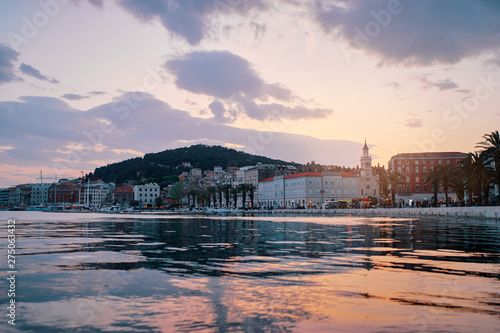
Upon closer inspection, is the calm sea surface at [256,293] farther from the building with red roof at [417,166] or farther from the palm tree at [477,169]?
the building with red roof at [417,166]

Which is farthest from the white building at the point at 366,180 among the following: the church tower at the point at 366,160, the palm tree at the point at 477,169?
the palm tree at the point at 477,169

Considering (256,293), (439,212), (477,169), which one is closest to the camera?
(256,293)

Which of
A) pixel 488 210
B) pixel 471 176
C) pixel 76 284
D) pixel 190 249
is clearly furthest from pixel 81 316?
pixel 471 176

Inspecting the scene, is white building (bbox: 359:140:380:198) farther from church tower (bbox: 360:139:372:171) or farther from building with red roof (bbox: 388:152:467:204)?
building with red roof (bbox: 388:152:467:204)

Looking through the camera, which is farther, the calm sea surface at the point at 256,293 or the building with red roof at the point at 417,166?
the building with red roof at the point at 417,166

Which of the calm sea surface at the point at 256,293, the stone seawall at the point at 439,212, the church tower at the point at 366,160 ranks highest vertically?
the church tower at the point at 366,160

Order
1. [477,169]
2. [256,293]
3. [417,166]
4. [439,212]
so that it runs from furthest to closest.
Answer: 1. [417,166]
2. [439,212]
3. [477,169]
4. [256,293]

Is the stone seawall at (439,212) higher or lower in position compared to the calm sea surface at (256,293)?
lower

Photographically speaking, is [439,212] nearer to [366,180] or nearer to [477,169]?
[477,169]

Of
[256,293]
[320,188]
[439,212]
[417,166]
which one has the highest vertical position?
[417,166]

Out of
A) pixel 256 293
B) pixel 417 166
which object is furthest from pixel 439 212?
pixel 256 293

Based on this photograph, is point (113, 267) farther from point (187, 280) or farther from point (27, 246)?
point (27, 246)

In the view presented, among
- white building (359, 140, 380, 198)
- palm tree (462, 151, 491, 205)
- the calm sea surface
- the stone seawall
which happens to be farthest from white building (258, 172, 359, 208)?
the calm sea surface

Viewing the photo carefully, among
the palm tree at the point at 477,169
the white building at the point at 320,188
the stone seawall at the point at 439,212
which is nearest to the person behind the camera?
the stone seawall at the point at 439,212
